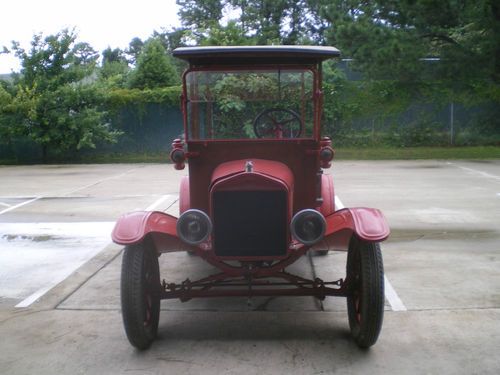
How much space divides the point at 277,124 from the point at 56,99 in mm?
13867

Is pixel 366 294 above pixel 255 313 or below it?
above

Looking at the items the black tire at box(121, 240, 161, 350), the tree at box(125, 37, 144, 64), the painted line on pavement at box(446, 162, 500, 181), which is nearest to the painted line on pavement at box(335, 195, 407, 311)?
the black tire at box(121, 240, 161, 350)

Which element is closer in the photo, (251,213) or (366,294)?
(366,294)

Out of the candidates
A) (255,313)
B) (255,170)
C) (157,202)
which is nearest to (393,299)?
(255,313)

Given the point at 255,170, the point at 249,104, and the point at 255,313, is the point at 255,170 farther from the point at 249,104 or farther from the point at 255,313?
the point at 249,104

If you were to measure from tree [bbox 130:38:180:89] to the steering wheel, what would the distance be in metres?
15.1

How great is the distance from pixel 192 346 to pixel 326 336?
956mm

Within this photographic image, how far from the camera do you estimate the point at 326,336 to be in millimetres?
4121

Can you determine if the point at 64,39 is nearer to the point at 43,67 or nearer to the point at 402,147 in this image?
the point at 43,67

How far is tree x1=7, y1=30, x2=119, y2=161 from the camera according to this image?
1711 centimetres

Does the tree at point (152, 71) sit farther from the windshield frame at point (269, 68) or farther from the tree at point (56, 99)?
the windshield frame at point (269, 68)

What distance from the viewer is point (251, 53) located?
4.29 metres

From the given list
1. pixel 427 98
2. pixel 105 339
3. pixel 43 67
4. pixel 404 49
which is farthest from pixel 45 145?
pixel 105 339

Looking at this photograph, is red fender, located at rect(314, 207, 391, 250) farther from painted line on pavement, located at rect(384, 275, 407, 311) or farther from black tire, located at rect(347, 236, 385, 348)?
painted line on pavement, located at rect(384, 275, 407, 311)
